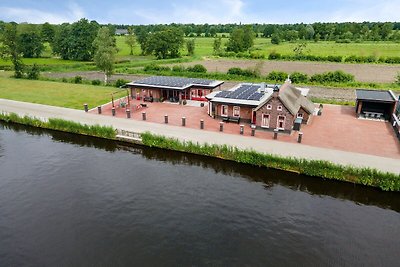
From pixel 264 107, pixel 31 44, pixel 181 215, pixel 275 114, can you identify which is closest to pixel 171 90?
pixel 264 107

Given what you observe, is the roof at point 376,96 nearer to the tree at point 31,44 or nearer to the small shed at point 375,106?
the small shed at point 375,106

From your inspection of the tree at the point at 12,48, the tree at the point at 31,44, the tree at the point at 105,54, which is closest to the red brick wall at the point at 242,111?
the tree at the point at 105,54

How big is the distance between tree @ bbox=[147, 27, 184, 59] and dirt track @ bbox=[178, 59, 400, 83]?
49.5 feet

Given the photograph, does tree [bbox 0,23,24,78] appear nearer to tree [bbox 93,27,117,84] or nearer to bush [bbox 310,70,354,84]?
tree [bbox 93,27,117,84]

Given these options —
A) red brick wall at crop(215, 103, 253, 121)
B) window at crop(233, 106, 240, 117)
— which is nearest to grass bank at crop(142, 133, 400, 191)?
red brick wall at crop(215, 103, 253, 121)

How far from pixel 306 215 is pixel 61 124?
93.5ft

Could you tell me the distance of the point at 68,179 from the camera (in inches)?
1015

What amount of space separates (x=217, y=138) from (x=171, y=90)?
17192mm

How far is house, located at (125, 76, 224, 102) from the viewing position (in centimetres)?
4666

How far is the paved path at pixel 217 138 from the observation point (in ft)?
89.8

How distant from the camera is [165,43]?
10219 cm

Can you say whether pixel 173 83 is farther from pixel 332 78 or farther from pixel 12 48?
pixel 12 48

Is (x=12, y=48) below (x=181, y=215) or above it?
above

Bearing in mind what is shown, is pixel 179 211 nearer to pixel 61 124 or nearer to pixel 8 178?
pixel 8 178
